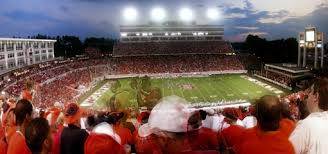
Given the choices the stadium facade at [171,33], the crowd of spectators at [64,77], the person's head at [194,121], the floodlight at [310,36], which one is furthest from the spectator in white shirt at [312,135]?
the stadium facade at [171,33]

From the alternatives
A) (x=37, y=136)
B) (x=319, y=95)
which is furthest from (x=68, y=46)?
(x=319, y=95)

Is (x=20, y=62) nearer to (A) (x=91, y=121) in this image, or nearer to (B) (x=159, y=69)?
(B) (x=159, y=69)

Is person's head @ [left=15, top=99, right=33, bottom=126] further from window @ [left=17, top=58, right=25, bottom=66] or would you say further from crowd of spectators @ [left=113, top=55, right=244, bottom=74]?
window @ [left=17, top=58, right=25, bottom=66]

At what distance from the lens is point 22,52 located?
1078 inches

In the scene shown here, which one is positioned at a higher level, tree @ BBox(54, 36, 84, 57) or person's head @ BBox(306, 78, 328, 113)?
tree @ BBox(54, 36, 84, 57)

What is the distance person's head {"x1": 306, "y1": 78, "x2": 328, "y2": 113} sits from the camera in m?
2.02

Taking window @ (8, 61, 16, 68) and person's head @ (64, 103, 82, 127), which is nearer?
person's head @ (64, 103, 82, 127)

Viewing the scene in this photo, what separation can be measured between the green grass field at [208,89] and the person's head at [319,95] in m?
14.1

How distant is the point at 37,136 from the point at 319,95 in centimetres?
147

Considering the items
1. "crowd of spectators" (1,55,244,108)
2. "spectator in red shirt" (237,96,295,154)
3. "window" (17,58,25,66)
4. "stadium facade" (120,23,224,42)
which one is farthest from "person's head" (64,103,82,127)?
"stadium facade" (120,23,224,42)

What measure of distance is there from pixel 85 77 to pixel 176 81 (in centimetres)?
552

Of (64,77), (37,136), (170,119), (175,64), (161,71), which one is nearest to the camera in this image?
(170,119)

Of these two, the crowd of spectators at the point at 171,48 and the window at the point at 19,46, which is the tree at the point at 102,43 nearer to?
the crowd of spectators at the point at 171,48

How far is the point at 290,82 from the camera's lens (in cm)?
1966
